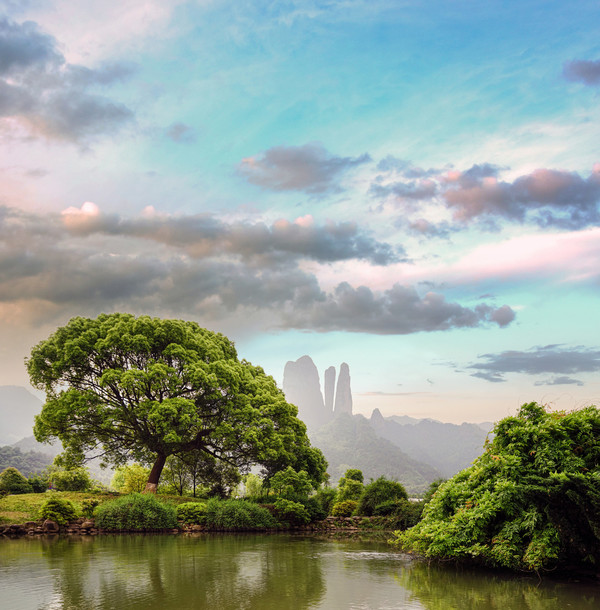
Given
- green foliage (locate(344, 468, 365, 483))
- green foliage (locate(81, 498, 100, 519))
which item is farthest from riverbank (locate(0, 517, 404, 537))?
green foliage (locate(344, 468, 365, 483))

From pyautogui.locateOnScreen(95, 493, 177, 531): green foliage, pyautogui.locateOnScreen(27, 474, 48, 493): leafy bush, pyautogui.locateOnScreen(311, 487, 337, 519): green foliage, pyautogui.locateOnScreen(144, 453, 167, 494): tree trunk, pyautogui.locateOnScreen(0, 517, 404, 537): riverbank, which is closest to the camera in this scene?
pyautogui.locateOnScreen(0, 517, 404, 537): riverbank

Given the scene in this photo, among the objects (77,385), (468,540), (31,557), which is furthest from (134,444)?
(468,540)

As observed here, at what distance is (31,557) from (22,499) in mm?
12476

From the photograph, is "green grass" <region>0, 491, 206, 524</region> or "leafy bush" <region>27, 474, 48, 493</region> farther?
"leafy bush" <region>27, 474, 48, 493</region>

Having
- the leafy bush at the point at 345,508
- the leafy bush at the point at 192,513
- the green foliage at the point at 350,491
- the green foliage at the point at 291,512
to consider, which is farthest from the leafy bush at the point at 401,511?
the leafy bush at the point at 192,513

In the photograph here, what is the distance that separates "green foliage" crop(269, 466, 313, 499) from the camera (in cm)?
2627

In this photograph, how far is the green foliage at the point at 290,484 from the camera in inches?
1034

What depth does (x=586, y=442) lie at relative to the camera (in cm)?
1098

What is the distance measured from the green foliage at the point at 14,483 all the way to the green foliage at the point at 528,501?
95.5 feet

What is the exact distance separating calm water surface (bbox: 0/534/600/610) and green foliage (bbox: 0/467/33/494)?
18800 mm

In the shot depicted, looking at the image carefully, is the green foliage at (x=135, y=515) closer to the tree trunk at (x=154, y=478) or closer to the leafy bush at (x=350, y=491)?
the tree trunk at (x=154, y=478)

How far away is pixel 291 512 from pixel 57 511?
36.8 ft

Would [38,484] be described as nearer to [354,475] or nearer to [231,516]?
[231,516]

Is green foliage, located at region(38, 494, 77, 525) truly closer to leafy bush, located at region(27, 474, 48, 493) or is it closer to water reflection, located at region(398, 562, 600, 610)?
leafy bush, located at region(27, 474, 48, 493)
